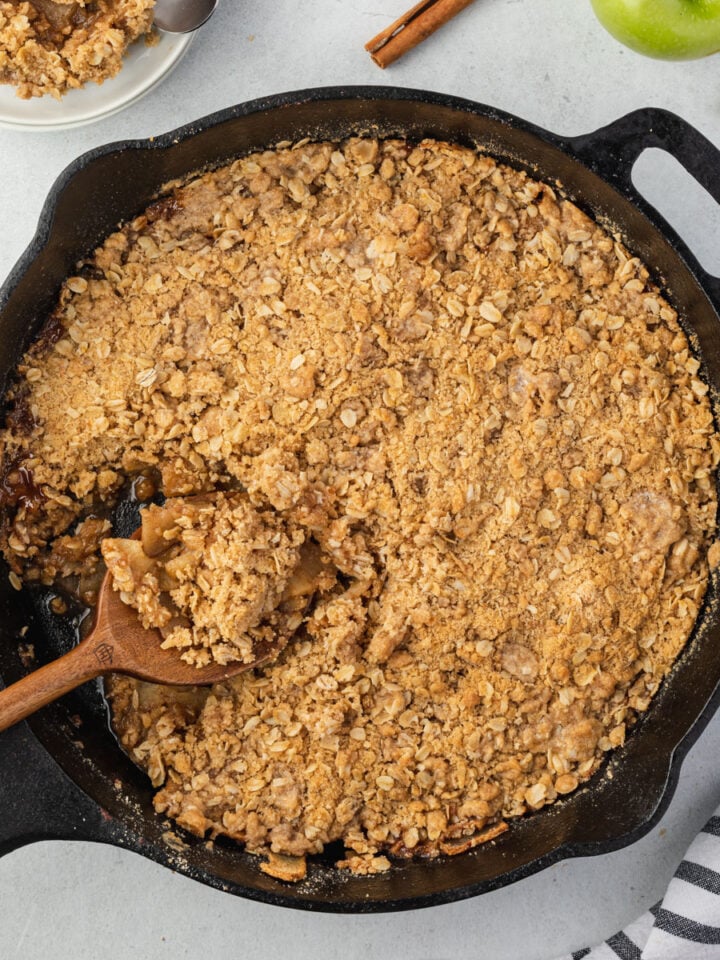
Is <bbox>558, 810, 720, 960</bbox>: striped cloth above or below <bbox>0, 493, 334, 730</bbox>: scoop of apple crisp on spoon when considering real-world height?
below

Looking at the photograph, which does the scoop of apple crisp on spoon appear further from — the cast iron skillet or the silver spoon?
the silver spoon

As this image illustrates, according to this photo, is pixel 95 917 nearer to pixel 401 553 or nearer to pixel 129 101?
pixel 401 553

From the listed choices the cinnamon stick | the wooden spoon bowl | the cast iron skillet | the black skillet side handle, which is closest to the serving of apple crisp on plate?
the cast iron skillet

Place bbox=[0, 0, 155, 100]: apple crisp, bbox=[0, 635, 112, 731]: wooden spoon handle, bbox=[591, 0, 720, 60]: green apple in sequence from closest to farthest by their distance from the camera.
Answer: bbox=[0, 635, 112, 731]: wooden spoon handle → bbox=[591, 0, 720, 60]: green apple → bbox=[0, 0, 155, 100]: apple crisp

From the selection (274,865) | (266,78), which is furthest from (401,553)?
(266,78)

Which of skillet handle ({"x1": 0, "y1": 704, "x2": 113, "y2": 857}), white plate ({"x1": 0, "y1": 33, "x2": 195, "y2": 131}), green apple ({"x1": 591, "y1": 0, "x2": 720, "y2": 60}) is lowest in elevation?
skillet handle ({"x1": 0, "y1": 704, "x2": 113, "y2": 857})

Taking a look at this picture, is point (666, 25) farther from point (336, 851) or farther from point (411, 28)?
point (336, 851)
